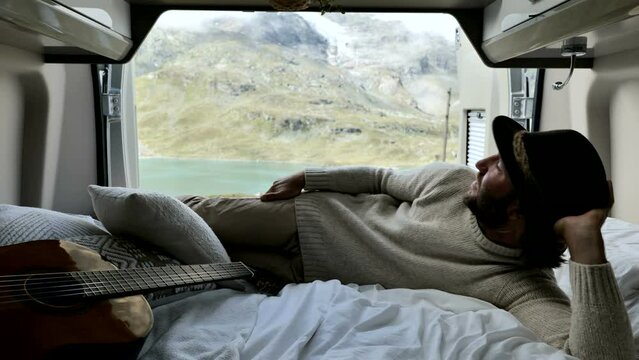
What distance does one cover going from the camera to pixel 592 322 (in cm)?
95

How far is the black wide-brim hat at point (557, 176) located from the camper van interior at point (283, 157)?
1 centimetres

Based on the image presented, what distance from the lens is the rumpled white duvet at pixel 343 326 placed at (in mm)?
889

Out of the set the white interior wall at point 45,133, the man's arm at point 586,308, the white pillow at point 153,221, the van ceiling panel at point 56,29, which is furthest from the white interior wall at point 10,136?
the man's arm at point 586,308

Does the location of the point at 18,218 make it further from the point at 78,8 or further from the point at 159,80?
the point at 159,80

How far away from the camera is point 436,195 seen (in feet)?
4.74

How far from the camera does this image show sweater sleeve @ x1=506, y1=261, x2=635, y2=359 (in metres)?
0.94

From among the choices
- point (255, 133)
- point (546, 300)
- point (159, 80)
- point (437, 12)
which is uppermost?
point (437, 12)

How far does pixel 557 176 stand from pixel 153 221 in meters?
0.86

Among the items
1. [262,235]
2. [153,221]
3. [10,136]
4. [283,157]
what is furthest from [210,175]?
[153,221]

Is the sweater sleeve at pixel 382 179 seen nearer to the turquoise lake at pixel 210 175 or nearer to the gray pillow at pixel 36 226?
the gray pillow at pixel 36 226

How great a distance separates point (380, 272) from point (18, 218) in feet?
2.70

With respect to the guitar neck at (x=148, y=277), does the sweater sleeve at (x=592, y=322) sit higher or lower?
lower

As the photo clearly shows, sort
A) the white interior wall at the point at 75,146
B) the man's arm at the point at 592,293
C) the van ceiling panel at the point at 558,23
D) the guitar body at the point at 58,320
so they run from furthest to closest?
the white interior wall at the point at 75,146 → the van ceiling panel at the point at 558,23 → the man's arm at the point at 592,293 → the guitar body at the point at 58,320

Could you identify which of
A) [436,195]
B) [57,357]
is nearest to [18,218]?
[57,357]
